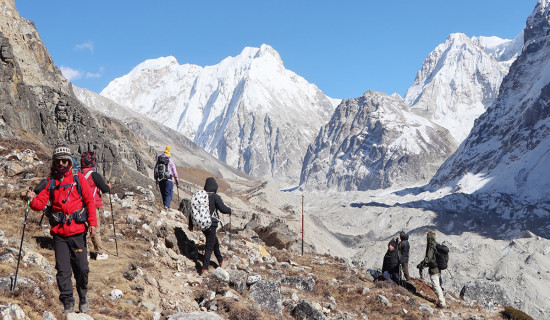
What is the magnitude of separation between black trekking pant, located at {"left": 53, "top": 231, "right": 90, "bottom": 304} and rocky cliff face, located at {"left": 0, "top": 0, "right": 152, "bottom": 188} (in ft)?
109

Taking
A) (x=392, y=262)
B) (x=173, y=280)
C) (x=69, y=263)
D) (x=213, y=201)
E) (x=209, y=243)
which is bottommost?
(x=173, y=280)

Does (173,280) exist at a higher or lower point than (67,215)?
lower

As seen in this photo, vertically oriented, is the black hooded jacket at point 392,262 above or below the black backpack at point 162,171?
below

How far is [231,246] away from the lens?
15.4m

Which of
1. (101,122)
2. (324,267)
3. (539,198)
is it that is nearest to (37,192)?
(324,267)

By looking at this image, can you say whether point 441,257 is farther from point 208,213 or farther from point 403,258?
point 208,213

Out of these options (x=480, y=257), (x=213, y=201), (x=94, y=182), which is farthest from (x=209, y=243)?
(x=480, y=257)

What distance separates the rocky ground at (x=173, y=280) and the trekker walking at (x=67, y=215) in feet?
1.75

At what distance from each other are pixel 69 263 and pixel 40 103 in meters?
55.4

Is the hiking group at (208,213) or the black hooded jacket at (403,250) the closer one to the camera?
the hiking group at (208,213)

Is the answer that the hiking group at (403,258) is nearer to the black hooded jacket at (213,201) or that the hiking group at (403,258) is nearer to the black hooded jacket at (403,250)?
the black hooded jacket at (403,250)

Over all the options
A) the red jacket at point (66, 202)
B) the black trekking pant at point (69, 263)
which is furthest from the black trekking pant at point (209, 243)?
the red jacket at point (66, 202)

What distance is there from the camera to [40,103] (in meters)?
56.2

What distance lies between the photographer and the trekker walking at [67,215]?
727 cm
